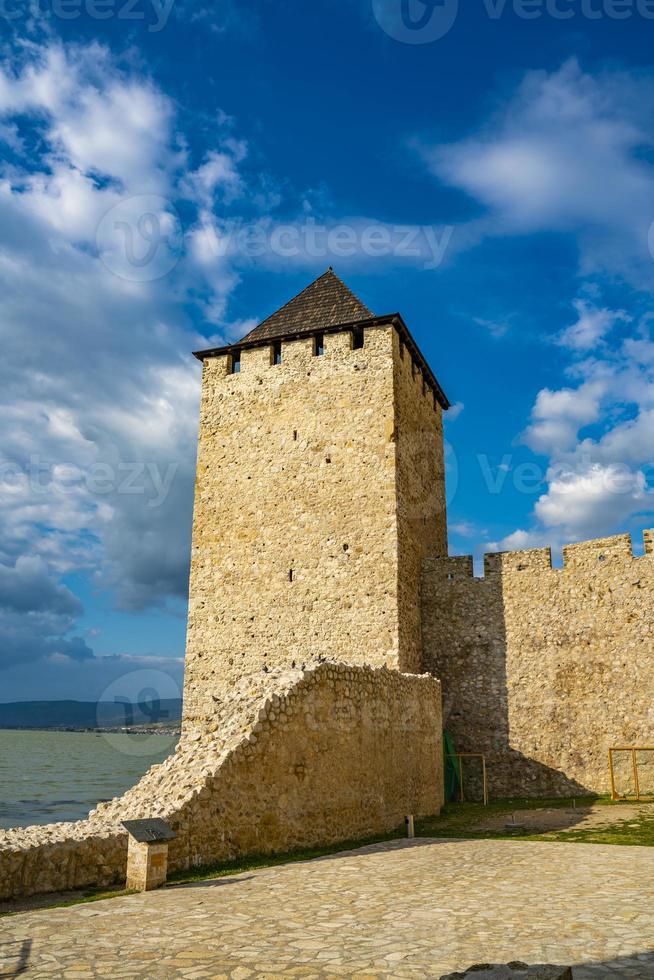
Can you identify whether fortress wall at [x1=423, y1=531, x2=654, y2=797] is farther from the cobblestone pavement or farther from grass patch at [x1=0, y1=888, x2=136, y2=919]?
grass patch at [x1=0, y1=888, x2=136, y2=919]

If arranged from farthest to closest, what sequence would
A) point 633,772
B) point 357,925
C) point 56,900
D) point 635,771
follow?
point 633,772 < point 635,771 < point 56,900 < point 357,925

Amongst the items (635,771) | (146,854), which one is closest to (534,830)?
(635,771)

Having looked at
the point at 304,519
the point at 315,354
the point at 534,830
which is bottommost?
the point at 534,830

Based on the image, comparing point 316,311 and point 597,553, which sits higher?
point 316,311

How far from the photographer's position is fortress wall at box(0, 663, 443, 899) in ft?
22.9

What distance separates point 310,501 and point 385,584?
2.91 m

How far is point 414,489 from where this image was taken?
60.5ft

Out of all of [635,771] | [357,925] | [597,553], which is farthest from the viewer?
[597,553]

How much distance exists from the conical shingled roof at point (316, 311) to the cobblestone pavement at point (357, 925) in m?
14.2

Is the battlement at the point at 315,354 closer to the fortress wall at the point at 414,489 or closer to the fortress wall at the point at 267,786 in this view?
the fortress wall at the point at 414,489

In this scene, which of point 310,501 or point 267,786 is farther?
point 310,501

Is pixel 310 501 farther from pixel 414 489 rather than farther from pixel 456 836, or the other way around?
pixel 456 836

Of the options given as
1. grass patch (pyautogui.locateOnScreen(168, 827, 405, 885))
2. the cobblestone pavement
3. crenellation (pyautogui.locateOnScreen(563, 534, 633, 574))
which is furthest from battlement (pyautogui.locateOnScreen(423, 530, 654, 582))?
the cobblestone pavement

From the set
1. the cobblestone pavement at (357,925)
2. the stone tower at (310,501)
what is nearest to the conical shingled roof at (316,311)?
the stone tower at (310,501)
